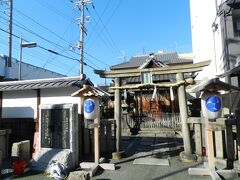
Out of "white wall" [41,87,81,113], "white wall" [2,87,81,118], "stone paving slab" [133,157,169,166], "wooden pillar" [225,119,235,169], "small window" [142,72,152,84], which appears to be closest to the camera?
"wooden pillar" [225,119,235,169]

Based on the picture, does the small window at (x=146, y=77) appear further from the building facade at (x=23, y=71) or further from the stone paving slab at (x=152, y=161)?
the building facade at (x=23, y=71)

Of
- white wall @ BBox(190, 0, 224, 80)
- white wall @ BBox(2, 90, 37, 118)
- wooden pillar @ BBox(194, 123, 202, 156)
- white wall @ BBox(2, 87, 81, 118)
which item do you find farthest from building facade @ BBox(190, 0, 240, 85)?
white wall @ BBox(2, 90, 37, 118)

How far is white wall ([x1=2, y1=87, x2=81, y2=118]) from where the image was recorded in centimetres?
1172

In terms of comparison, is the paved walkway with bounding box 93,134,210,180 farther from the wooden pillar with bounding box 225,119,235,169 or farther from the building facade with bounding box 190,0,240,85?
the building facade with bounding box 190,0,240,85

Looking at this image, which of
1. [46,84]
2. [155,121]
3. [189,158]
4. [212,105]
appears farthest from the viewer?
[155,121]

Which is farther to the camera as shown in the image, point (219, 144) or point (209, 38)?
point (209, 38)

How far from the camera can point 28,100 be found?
12344mm

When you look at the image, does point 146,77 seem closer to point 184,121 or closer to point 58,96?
point 184,121

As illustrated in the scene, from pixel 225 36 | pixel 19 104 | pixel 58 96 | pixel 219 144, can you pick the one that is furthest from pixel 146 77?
pixel 225 36

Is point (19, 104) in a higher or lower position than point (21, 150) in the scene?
higher

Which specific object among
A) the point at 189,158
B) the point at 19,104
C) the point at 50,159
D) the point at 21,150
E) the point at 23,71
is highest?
the point at 23,71

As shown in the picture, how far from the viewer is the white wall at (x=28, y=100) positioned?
11719 millimetres

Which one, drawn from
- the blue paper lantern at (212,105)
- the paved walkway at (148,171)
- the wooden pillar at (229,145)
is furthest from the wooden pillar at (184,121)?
the blue paper lantern at (212,105)

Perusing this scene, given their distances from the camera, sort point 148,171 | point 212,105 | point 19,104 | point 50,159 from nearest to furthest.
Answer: point 212,105, point 148,171, point 50,159, point 19,104
